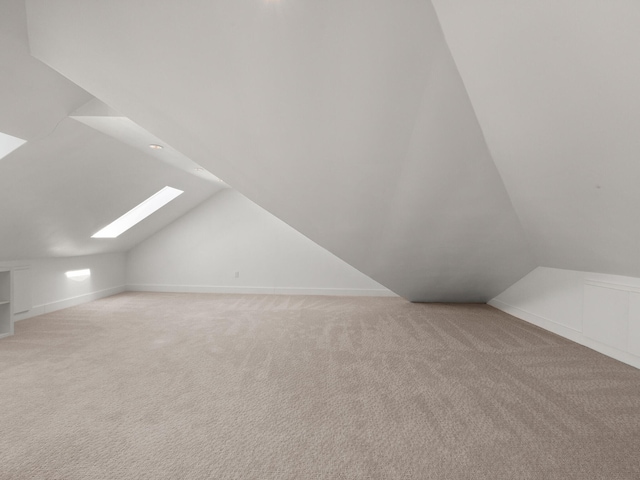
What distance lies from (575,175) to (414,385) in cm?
182

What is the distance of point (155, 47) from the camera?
2.07 m

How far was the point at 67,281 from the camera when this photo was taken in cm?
567

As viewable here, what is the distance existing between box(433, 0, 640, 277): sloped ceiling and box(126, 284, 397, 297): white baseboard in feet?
13.8

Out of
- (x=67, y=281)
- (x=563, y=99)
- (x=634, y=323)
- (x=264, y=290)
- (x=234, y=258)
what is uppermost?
(x=563, y=99)

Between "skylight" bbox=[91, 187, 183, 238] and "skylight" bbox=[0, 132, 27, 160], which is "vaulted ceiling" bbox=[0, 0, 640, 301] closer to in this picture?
"skylight" bbox=[0, 132, 27, 160]

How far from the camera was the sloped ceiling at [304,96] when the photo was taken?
184 cm

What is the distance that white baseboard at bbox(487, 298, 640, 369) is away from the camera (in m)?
3.21

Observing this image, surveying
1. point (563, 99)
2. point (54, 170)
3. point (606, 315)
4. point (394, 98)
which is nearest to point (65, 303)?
point (54, 170)

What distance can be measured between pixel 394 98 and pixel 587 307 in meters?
3.24

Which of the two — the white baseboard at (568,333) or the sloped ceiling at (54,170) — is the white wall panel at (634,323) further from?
the sloped ceiling at (54,170)

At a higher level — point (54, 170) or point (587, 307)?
point (54, 170)

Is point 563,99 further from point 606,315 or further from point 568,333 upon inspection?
point 568,333

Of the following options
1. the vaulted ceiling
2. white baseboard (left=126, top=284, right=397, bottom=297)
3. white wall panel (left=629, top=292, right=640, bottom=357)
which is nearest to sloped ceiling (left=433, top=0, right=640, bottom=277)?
the vaulted ceiling

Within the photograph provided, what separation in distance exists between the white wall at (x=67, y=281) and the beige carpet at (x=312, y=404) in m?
0.87
